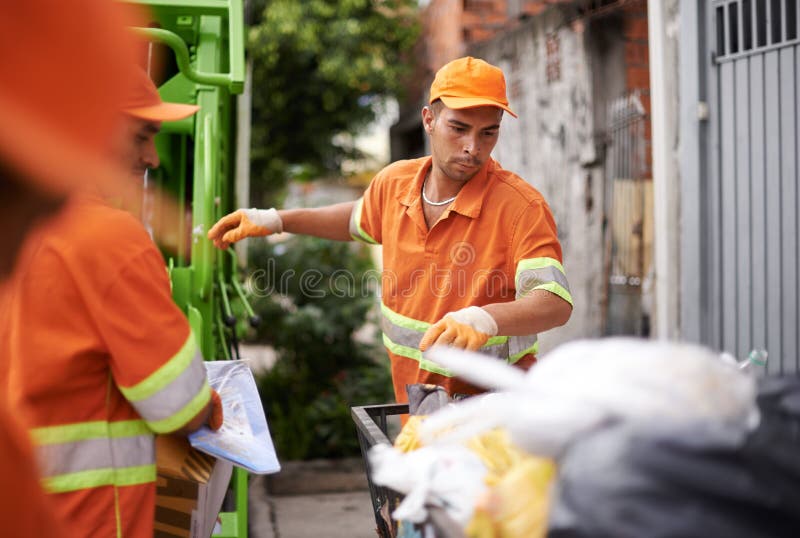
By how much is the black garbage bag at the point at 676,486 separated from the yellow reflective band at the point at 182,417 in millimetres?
922

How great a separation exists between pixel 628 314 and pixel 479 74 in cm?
281

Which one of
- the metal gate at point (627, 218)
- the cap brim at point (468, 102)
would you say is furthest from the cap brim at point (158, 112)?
the metal gate at point (627, 218)

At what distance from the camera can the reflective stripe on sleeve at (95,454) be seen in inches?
66.6

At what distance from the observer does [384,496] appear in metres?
1.62

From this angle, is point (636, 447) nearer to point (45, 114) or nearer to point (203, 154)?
point (45, 114)

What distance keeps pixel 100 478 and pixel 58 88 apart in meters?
1.20

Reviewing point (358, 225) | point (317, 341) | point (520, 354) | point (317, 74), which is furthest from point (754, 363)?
point (317, 74)

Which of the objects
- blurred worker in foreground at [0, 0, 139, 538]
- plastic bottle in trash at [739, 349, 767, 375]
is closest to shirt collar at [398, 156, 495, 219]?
plastic bottle in trash at [739, 349, 767, 375]

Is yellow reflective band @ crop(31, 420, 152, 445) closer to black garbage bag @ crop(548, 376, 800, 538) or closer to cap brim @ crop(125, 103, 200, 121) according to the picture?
cap brim @ crop(125, 103, 200, 121)

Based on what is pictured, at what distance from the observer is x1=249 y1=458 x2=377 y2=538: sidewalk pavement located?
4.16 m

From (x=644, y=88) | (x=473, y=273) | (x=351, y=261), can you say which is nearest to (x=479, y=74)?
(x=473, y=273)

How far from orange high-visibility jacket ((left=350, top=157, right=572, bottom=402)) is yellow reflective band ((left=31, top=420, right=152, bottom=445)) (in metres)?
0.93

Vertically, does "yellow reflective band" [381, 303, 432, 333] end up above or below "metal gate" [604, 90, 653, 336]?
below

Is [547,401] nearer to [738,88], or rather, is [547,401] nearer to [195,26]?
[195,26]
